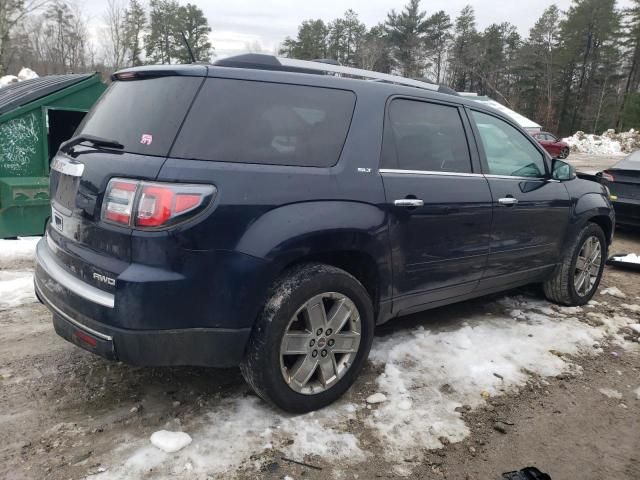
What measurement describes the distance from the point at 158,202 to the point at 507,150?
9.53ft

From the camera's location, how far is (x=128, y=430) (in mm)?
2605

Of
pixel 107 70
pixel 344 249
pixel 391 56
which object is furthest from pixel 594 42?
pixel 344 249

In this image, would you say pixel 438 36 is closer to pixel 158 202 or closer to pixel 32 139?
pixel 32 139

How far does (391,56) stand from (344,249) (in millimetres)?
51587

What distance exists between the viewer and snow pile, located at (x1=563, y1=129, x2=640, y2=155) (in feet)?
113

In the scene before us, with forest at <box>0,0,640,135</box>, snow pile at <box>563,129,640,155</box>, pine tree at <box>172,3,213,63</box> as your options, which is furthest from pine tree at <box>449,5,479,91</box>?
pine tree at <box>172,3,213,63</box>

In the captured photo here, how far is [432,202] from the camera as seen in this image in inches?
126

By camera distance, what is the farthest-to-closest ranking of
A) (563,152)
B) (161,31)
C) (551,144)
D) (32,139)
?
(161,31), (563,152), (551,144), (32,139)

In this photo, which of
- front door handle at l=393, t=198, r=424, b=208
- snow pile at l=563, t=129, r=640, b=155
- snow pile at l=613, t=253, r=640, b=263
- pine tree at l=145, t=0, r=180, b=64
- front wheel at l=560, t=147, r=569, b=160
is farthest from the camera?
pine tree at l=145, t=0, r=180, b=64

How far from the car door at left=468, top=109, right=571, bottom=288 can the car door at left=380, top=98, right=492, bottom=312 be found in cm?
16

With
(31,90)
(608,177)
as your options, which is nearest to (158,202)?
(31,90)

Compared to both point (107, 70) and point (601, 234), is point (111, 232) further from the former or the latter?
point (107, 70)

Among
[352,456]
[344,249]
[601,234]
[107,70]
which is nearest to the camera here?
[352,456]

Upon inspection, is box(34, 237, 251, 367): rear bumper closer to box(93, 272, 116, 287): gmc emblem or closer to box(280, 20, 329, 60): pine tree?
box(93, 272, 116, 287): gmc emblem
